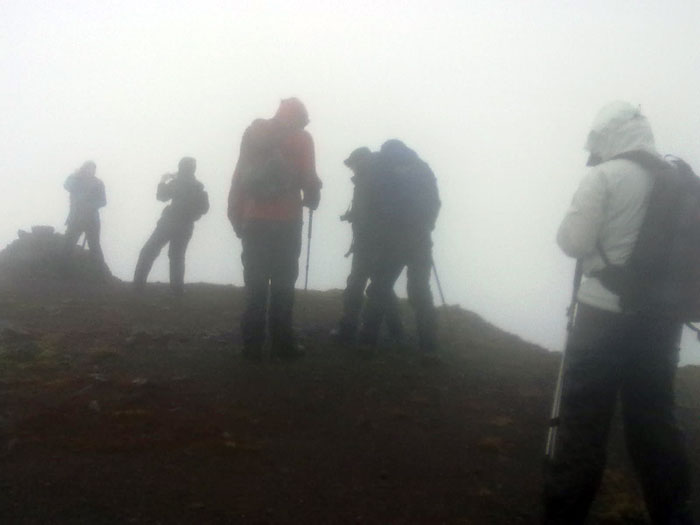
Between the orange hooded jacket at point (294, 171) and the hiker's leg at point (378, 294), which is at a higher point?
the orange hooded jacket at point (294, 171)

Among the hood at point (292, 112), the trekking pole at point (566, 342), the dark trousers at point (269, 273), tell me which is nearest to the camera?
the trekking pole at point (566, 342)

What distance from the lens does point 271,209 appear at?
7.89 metres

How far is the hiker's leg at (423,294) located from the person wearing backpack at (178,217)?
5.03m

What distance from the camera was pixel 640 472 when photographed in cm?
440

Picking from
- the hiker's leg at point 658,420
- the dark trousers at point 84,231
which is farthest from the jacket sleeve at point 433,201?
the dark trousers at point 84,231

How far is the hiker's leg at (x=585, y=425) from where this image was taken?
4.21 m

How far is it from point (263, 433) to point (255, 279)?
2217mm

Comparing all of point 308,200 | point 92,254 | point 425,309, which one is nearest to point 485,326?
point 425,309

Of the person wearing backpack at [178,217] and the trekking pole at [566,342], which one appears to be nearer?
the trekking pole at [566,342]

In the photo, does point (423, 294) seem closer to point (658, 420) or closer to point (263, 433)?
point (263, 433)

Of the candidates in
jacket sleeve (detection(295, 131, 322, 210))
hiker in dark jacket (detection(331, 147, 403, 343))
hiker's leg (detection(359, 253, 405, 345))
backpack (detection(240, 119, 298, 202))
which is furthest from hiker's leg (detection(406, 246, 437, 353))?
backpack (detection(240, 119, 298, 202))

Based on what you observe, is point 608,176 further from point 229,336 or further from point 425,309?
point 229,336

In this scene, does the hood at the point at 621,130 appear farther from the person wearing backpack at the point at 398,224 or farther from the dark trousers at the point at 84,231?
the dark trousers at the point at 84,231

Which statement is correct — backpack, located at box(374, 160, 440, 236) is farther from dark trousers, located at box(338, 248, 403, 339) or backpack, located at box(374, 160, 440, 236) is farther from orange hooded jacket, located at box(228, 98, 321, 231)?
orange hooded jacket, located at box(228, 98, 321, 231)
